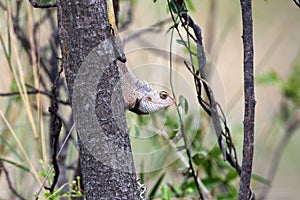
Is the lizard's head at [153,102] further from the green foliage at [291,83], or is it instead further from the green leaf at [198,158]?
the green foliage at [291,83]

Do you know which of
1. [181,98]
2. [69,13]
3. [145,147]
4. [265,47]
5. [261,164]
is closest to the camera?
[69,13]

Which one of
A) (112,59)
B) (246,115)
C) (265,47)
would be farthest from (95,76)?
(265,47)

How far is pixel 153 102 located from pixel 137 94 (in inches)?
1.1

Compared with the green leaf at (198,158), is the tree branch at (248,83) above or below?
above

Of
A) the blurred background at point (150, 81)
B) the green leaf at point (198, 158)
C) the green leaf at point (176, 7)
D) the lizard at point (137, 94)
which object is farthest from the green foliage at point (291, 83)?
the lizard at point (137, 94)

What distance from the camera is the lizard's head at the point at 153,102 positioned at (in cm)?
79

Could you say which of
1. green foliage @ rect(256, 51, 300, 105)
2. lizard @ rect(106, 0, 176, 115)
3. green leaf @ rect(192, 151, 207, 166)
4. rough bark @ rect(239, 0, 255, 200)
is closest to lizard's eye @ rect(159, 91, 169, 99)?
lizard @ rect(106, 0, 176, 115)

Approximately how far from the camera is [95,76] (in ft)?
2.33

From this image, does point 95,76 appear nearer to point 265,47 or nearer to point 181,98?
point 181,98

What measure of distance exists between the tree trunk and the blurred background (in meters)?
0.21

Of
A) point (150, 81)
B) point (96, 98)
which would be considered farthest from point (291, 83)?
point (96, 98)

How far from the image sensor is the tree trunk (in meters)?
0.70

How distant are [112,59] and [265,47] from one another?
228 cm

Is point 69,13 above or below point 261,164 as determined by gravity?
above
